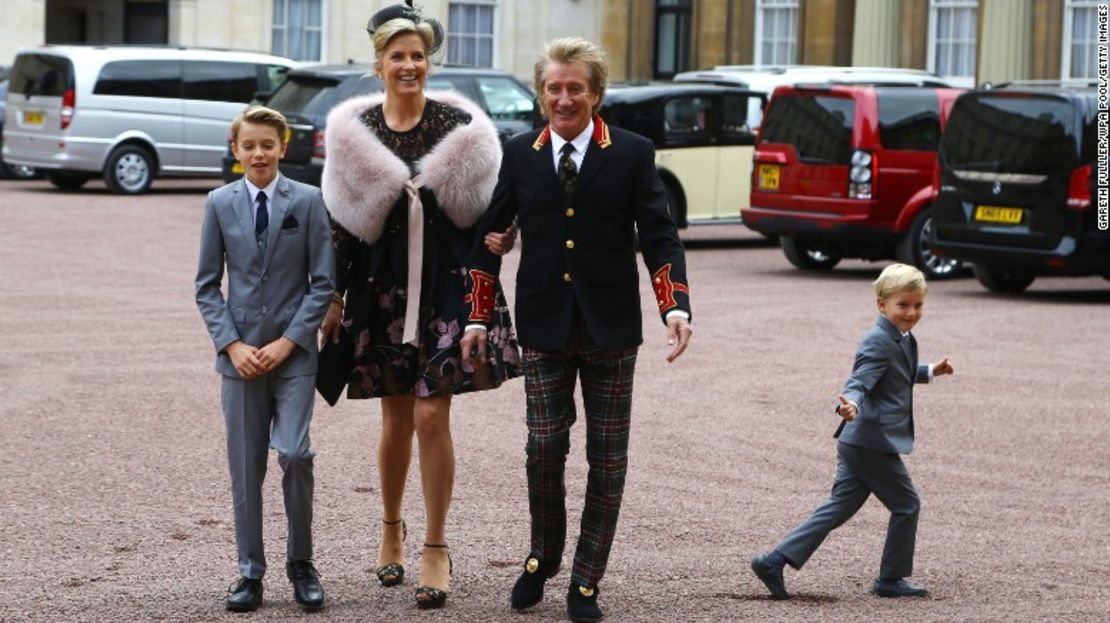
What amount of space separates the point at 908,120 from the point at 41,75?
12.2m

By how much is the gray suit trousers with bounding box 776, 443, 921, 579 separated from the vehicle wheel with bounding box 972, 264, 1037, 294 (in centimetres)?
1139

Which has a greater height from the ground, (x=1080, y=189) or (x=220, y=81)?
(x=220, y=81)

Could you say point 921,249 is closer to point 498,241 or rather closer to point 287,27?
point 498,241

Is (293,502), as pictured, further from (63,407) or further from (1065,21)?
(1065,21)

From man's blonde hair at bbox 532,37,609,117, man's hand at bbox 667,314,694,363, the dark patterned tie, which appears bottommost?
man's hand at bbox 667,314,694,363

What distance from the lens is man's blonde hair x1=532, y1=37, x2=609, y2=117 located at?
636 centimetres

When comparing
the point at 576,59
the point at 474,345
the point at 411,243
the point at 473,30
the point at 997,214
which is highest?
the point at 473,30

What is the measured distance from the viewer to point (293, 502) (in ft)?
21.6

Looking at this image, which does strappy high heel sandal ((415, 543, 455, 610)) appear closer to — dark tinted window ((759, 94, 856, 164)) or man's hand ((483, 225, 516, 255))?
man's hand ((483, 225, 516, 255))

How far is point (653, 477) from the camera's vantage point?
30.0 ft

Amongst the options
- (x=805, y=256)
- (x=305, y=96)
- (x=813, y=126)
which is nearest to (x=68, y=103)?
(x=305, y=96)

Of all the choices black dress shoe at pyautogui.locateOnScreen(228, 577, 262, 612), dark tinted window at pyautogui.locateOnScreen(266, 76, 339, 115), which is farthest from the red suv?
black dress shoe at pyautogui.locateOnScreen(228, 577, 262, 612)

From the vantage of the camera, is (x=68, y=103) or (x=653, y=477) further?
(x=68, y=103)

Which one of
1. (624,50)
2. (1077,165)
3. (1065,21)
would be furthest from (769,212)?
(624,50)
